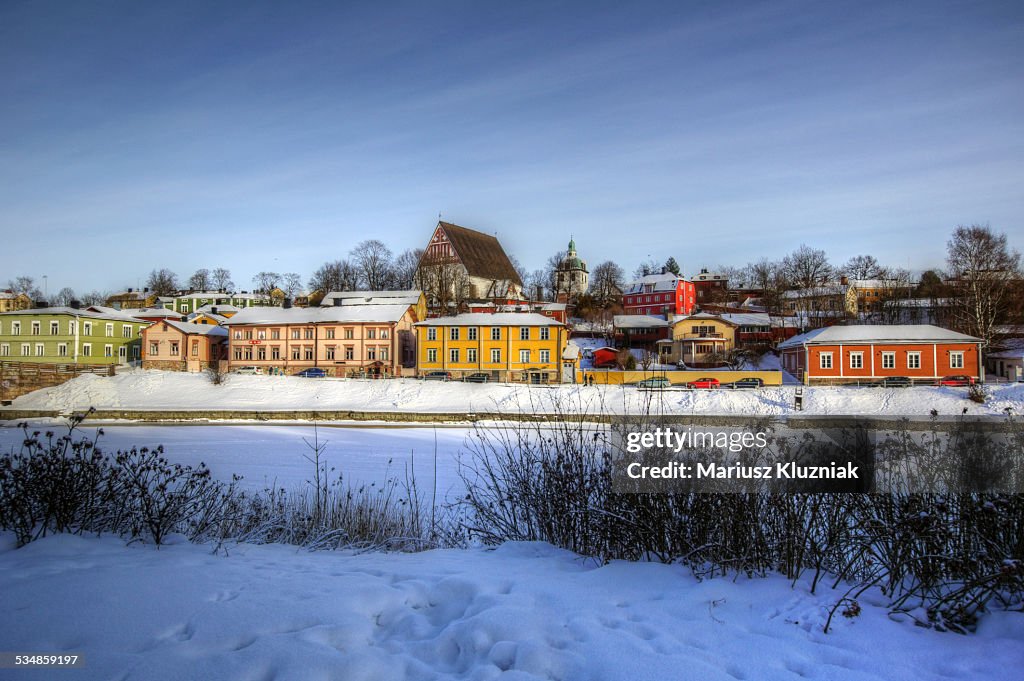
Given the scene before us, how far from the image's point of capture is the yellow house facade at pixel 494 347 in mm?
50625

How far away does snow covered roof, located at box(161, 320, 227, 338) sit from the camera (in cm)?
5812

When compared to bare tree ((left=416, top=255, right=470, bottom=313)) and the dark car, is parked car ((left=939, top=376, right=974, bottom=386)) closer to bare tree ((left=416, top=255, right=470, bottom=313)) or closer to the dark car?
the dark car

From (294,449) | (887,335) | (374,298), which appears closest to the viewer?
(294,449)

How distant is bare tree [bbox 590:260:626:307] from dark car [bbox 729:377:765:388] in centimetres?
4454

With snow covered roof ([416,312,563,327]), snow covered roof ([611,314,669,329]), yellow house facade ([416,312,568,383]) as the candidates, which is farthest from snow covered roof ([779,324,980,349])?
snow covered roof ([611,314,669,329])

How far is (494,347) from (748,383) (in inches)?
798

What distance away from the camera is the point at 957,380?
42469 mm

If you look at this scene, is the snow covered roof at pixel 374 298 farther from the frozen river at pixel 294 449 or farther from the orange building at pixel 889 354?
the orange building at pixel 889 354

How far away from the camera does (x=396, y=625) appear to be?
4.42 metres

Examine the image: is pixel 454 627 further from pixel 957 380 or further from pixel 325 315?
pixel 325 315

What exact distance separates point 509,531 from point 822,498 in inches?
138

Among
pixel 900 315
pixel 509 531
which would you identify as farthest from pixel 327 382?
pixel 900 315

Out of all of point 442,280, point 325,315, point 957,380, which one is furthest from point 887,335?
point 442,280

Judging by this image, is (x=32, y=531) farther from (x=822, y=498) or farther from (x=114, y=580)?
(x=822, y=498)
